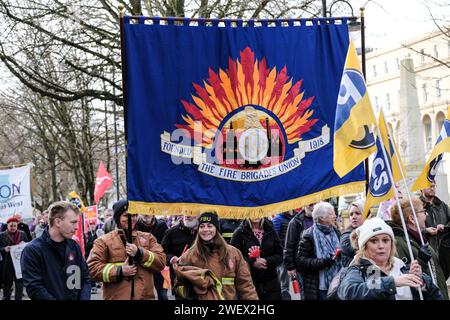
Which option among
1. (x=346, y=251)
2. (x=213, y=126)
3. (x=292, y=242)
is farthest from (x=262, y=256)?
(x=213, y=126)

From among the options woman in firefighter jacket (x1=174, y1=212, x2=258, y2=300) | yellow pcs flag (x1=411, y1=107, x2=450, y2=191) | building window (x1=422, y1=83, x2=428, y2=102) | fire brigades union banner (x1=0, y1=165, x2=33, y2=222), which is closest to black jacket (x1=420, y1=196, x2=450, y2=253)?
yellow pcs flag (x1=411, y1=107, x2=450, y2=191)

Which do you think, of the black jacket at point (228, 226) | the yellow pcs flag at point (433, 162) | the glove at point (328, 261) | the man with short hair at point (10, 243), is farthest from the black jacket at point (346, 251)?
the man with short hair at point (10, 243)

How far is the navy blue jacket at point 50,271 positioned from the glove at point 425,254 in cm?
295

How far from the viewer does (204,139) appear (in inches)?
307

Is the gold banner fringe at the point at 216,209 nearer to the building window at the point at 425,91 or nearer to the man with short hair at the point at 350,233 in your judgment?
the man with short hair at the point at 350,233

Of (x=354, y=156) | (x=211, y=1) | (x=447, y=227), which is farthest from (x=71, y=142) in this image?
(x=354, y=156)

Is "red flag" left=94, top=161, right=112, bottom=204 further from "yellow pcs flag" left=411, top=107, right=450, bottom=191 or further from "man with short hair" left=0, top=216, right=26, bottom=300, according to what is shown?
"yellow pcs flag" left=411, top=107, right=450, bottom=191

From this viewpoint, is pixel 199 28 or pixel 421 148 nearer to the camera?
pixel 199 28

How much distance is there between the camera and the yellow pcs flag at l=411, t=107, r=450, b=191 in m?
9.38

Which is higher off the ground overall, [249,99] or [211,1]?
[211,1]

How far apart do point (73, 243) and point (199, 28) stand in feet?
7.56
